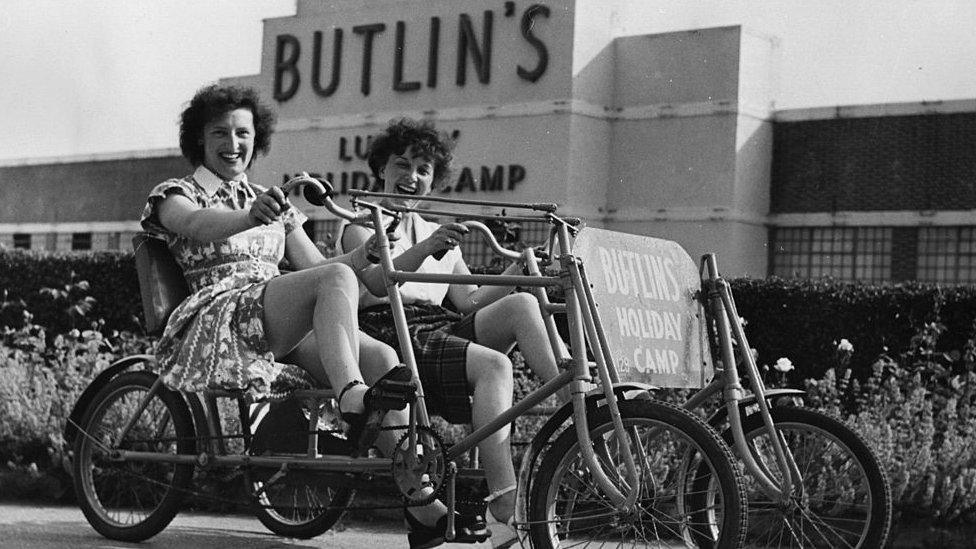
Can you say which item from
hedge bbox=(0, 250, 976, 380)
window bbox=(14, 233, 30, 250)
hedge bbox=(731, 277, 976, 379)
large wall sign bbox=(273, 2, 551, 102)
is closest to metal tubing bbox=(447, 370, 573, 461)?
hedge bbox=(0, 250, 976, 380)

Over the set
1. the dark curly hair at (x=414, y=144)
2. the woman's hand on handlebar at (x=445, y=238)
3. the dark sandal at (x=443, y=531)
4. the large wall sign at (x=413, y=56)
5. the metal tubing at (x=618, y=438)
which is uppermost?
the large wall sign at (x=413, y=56)

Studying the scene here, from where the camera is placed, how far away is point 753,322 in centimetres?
1427

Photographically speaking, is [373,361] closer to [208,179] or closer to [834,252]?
[208,179]

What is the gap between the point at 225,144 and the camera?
6.00m

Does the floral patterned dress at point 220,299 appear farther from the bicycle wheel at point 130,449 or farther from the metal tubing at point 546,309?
the metal tubing at point 546,309

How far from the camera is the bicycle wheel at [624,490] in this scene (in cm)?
429

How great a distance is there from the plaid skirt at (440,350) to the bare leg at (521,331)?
9 centimetres

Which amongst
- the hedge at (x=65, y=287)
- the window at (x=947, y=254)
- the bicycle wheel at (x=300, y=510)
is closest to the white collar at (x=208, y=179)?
the bicycle wheel at (x=300, y=510)

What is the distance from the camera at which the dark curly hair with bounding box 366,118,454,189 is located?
20.7 ft

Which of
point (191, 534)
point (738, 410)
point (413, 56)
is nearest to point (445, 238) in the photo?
point (738, 410)

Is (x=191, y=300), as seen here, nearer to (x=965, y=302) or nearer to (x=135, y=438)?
(x=135, y=438)

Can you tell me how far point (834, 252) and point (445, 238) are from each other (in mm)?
22884

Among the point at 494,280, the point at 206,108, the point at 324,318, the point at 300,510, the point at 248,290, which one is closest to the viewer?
the point at 494,280

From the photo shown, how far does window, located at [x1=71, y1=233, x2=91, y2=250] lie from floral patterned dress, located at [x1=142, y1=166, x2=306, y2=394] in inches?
1272
